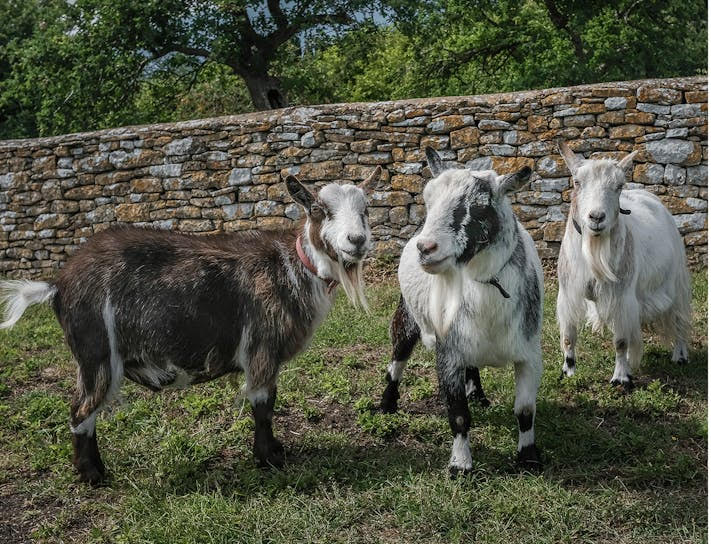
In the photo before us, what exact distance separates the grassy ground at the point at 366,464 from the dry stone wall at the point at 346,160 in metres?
2.96

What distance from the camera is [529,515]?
11.6 feet

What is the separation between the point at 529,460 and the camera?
398cm

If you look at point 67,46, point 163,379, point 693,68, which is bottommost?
point 163,379

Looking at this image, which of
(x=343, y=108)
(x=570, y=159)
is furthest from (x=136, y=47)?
(x=570, y=159)

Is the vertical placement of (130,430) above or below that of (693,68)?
below

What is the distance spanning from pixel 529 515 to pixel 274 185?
6.20 metres

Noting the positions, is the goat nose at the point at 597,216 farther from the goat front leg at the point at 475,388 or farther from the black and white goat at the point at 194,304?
the black and white goat at the point at 194,304

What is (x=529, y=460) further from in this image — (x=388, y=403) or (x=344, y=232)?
(x=344, y=232)

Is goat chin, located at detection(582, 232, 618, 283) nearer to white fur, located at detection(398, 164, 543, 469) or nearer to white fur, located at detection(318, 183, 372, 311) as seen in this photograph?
white fur, located at detection(398, 164, 543, 469)

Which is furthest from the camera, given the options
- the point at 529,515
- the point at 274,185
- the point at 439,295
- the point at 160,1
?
the point at 160,1

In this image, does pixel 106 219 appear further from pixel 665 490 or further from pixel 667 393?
pixel 665 490

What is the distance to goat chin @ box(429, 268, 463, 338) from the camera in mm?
3662

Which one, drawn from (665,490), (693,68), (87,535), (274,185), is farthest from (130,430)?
(693,68)

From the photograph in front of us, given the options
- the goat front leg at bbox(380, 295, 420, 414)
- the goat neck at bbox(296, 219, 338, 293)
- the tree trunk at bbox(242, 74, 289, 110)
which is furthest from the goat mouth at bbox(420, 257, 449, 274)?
the tree trunk at bbox(242, 74, 289, 110)
